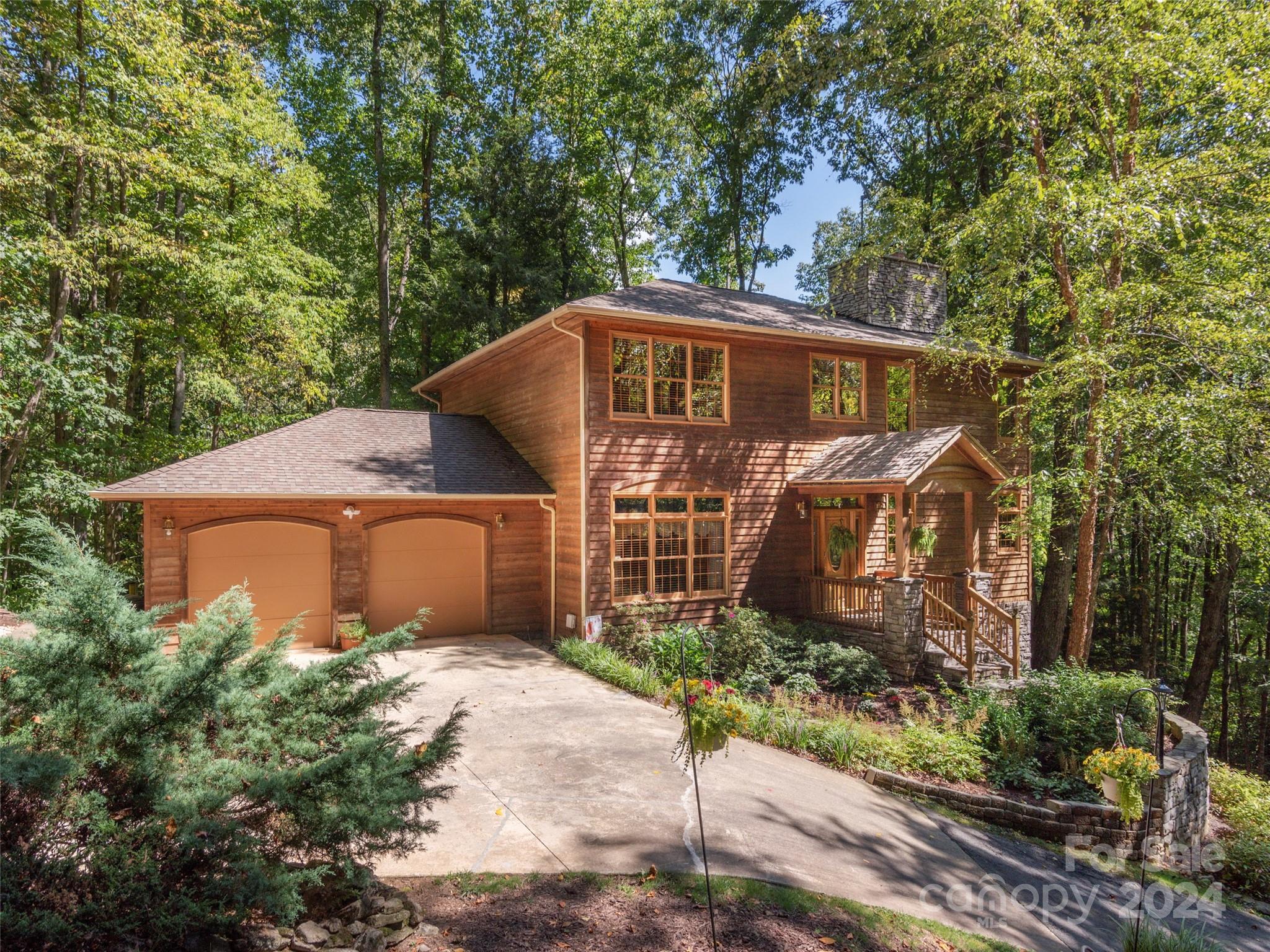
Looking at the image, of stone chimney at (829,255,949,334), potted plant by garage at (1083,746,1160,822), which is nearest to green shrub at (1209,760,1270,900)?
potted plant by garage at (1083,746,1160,822)

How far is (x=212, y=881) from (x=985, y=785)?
7034mm

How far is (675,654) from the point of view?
975 centimetres

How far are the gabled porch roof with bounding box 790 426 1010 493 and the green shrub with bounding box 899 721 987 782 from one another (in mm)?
4044

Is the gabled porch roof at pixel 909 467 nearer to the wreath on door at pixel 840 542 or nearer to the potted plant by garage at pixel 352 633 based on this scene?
the wreath on door at pixel 840 542

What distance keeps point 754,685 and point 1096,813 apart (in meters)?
3.91

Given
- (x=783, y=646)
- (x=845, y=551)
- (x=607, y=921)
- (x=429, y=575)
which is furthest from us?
(x=845, y=551)

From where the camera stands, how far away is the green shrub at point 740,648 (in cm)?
960

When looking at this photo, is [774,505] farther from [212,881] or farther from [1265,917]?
[212,881]

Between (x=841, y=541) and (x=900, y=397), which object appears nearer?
(x=841, y=541)

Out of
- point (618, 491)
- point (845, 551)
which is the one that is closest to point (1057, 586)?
point (845, 551)

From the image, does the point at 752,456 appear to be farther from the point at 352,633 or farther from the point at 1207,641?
the point at 1207,641

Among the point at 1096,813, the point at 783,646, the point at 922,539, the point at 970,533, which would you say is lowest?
the point at 1096,813

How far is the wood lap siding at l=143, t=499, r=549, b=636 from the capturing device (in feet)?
31.4

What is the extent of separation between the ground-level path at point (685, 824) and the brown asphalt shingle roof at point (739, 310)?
6328 millimetres
